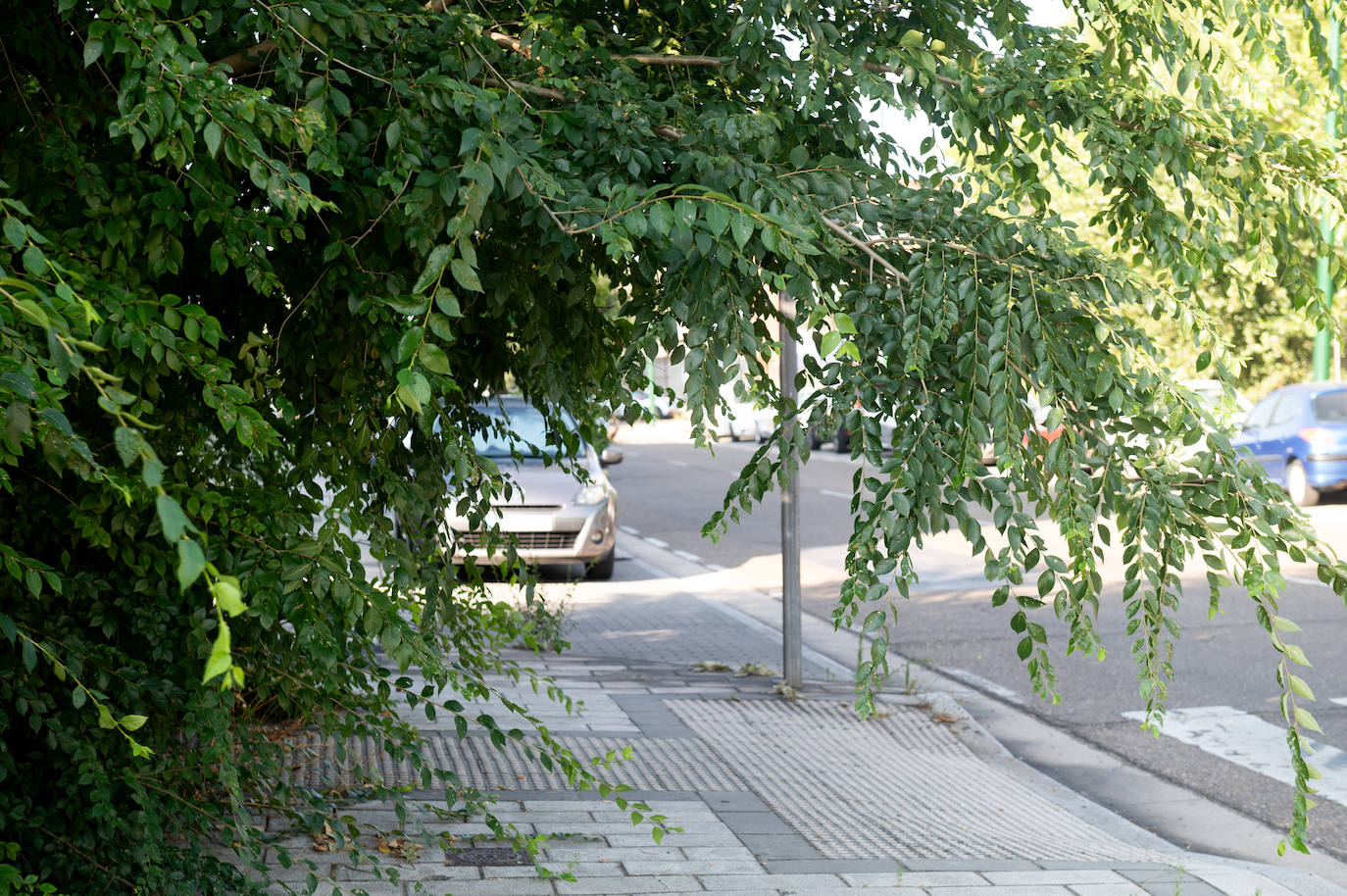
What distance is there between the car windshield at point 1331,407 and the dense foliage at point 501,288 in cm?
1544

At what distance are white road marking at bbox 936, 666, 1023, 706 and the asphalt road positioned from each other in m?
0.01

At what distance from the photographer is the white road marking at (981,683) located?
309 inches

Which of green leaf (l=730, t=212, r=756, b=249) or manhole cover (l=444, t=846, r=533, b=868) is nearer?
green leaf (l=730, t=212, r=756, b=249)

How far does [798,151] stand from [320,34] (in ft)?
3.52

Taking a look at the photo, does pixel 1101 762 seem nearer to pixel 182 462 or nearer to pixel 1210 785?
pixel 1210 785

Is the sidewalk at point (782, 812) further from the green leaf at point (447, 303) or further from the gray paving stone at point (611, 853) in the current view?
the green leaf at point (447, 303)

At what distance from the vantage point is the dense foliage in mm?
2479

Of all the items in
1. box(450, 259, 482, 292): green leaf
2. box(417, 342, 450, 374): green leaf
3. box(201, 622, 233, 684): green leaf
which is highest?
box(450, 259, 482, 292): green leaf

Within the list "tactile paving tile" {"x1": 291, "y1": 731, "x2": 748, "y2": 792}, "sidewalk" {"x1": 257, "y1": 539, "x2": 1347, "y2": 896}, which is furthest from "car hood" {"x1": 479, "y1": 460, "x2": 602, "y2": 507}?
"tactile paving tile" {"x1": 291, "y1": 731, "x2": 748, "y2": 792}

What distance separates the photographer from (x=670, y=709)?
23.3 ft

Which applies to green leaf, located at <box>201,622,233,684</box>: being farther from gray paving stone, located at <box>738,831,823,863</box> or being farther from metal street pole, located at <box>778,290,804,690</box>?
metal street pole, located at <box>778,290,804,690</box>

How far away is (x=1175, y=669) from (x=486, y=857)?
564 centimetres

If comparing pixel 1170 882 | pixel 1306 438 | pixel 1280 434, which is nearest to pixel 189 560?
pixel 1170 882

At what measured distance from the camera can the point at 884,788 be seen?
5.75m
